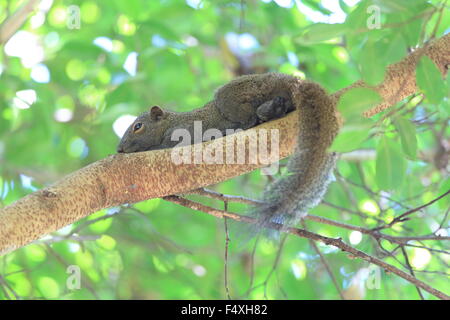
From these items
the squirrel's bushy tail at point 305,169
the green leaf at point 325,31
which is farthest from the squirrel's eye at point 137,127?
the green leaf at point 325,31

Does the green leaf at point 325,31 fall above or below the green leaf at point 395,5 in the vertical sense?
below

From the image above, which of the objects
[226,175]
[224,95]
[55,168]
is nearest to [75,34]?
[55,168]

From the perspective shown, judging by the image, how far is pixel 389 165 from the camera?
85.5 inches

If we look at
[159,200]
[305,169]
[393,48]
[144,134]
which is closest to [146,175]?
[305,169]

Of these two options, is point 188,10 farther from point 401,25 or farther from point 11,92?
point 401,25

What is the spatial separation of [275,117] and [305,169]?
87cm

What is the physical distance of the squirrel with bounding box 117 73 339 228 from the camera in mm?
2479

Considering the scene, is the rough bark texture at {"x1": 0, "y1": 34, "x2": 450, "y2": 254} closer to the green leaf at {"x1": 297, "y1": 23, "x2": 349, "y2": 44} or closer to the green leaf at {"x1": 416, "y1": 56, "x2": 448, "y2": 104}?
the green leaf at {"x1": 416, "y1": 56, "x2": 448, "y2": 104}

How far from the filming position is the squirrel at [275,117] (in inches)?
97.6

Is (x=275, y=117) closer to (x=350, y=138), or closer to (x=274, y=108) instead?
(x=274, y=108)

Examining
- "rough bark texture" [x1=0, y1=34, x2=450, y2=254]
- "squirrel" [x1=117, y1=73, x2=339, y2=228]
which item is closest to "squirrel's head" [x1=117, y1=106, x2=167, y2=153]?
"squirrel" [x1=117, y1=73, x2=339, y2=228]

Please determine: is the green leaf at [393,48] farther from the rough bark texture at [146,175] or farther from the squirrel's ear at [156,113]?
the squirrel's ear at [156,113]

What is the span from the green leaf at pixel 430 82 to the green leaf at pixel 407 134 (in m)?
0.17

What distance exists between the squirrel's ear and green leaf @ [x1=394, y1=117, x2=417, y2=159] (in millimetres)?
2387
